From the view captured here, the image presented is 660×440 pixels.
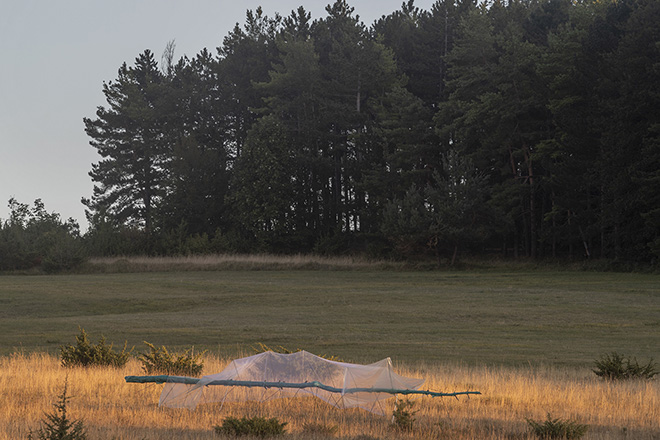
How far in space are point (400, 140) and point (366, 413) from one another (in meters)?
58.4

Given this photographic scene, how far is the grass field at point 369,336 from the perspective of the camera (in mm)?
10797

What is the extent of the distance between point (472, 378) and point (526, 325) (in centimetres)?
1306

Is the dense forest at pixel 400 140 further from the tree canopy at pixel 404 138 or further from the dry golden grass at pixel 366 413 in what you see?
the dry golden grass at pixel 366 413

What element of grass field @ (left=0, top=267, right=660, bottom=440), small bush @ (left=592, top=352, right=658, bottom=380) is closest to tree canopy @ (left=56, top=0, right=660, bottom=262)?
grass field @ (left=0, top=267, right=660, bottom=440)

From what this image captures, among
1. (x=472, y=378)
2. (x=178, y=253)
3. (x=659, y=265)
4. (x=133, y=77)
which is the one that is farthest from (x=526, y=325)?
(x=133, y=77)

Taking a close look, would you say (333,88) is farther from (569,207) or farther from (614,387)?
(614,387)

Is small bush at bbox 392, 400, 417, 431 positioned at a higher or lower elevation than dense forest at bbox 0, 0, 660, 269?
lower

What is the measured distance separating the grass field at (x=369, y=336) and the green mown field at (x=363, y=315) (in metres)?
0.08

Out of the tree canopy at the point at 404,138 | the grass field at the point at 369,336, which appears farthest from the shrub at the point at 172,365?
the tree canopy at the point at 404,138

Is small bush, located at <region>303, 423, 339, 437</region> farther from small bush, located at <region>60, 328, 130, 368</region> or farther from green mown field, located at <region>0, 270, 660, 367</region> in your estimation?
green mown field, located at <region>0, 270, 660, 367</region>

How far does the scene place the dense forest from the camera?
168 ft

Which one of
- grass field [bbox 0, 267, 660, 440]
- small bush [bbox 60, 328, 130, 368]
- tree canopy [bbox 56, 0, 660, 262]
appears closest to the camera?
grass field [bbox 0, 267, 660, 440]

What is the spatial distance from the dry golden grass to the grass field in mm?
40

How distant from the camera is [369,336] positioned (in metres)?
23.2
